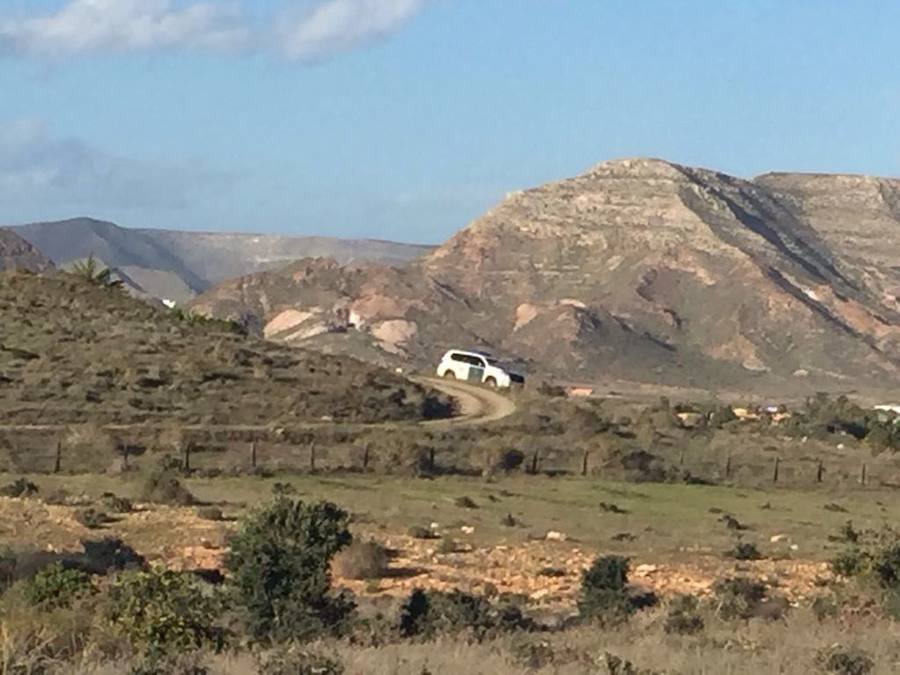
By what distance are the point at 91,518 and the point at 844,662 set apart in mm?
22703

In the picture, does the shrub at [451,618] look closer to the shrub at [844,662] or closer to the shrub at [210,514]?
the shrub at [844,662]

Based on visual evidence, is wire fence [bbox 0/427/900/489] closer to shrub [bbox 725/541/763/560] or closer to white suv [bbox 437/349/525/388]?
shrub [bbox 725/541/763/560]

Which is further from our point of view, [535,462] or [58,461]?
[535,462]

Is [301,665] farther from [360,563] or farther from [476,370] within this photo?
[476,370]

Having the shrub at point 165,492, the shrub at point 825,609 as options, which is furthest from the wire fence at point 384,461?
the shrub at point 825,609

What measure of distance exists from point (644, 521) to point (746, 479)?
13.8 meters

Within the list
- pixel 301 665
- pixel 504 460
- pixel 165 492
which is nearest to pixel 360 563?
pixel 165 492

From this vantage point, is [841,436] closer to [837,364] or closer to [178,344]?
[178,344]

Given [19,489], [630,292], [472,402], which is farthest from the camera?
[630,292]

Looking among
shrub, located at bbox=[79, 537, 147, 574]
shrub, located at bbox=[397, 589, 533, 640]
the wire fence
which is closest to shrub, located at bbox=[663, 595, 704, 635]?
shrub, located at bbox=[397, 589, 533, 640]

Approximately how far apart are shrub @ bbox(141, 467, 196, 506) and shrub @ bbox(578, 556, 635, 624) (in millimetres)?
14704

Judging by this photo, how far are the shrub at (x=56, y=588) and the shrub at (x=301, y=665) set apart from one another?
5655mm

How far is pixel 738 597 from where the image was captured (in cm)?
2403

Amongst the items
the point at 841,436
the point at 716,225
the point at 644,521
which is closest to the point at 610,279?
the point at 716,225
